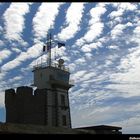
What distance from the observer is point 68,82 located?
64500 millimetres

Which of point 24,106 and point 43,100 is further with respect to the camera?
point 43,100

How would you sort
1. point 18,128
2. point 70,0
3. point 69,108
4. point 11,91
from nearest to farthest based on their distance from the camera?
point 70,0 → point 18,128 → point 11,91 → point 69,108

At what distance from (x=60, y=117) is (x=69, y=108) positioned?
3.17 meters

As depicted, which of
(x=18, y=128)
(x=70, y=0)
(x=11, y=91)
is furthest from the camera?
(x=11, y=91)

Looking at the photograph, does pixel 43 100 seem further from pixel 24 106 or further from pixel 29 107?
pixel 24 106

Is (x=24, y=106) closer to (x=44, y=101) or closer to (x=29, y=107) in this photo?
(x=29, y=107)

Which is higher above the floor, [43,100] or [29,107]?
[43,100]

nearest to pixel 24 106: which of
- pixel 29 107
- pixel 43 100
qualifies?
pixel 29 107
